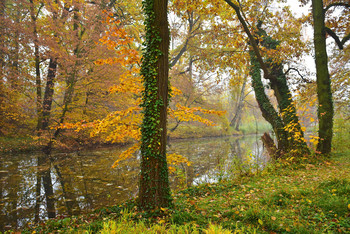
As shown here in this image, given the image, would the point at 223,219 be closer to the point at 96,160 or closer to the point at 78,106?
the point at 96,160

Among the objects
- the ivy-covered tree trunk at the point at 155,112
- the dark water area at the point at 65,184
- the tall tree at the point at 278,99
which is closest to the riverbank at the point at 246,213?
the ivy-covered tree trunk at the point at 155,112

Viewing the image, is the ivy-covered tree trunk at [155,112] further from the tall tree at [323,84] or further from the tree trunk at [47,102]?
the tree trunk at [47,102]

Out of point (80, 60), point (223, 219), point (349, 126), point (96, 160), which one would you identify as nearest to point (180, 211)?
point (223, 219)

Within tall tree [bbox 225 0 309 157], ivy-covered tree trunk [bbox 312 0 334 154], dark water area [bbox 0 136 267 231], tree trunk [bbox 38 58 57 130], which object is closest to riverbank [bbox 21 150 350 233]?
dark water area [bbox 0 136 267 231]

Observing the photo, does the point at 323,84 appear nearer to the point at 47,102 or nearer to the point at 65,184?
the point at 65,184

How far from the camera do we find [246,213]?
3.05m

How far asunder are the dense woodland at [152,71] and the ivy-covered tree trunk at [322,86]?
1.3 inches

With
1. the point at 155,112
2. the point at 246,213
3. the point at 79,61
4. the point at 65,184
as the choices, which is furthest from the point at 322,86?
the point at 79,61

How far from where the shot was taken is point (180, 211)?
3.44 metres

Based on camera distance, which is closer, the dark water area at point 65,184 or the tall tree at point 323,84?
the dark water area at point 65,184

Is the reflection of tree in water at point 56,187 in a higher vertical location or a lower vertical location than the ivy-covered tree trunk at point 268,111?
lower

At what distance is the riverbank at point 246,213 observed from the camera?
2570mm

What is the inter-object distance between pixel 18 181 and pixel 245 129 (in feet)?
100

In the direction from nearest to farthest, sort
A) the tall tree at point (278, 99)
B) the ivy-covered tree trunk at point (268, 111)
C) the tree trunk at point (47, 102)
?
the tall tree at point (278, 99), the ivy-covered tree trunk at point (268, 111), the tree trunk at point (47, 102)
